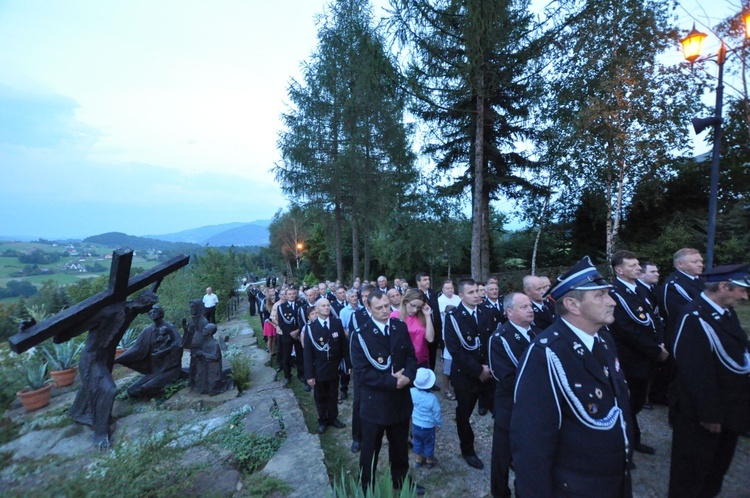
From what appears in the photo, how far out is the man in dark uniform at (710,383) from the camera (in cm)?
265

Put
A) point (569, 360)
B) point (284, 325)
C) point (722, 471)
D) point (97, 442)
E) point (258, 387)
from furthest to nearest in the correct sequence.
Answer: point (284, 325)
point (258, 387)
point (97, 442)
point (722, 471)
point (569, 360)

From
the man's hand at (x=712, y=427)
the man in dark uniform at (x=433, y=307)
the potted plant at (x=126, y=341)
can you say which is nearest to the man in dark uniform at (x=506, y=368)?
the man's hand at (x=712, y=427)

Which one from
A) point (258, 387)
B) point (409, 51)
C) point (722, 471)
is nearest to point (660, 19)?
point (409, 51)

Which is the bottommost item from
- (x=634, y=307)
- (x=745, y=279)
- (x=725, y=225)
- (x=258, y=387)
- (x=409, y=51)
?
(x=258, y=387)

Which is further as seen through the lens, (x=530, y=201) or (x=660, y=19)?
(x=530, y=201)

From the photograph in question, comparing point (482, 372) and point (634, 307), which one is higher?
point (634, 307)

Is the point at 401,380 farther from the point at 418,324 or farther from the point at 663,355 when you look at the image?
the point at 663,355

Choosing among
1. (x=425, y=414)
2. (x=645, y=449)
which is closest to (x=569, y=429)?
(x=425, y=414)

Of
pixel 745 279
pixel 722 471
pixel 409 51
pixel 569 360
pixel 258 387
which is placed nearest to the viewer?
pixel 569 360

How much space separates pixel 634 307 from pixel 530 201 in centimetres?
1214

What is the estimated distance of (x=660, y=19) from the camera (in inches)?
451

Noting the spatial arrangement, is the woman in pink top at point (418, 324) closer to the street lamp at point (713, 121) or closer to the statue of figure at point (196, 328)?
the statue of figure at point (196, 328)

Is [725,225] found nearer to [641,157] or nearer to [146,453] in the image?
[641,157]

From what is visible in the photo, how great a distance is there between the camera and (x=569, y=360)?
1841 millimetres
